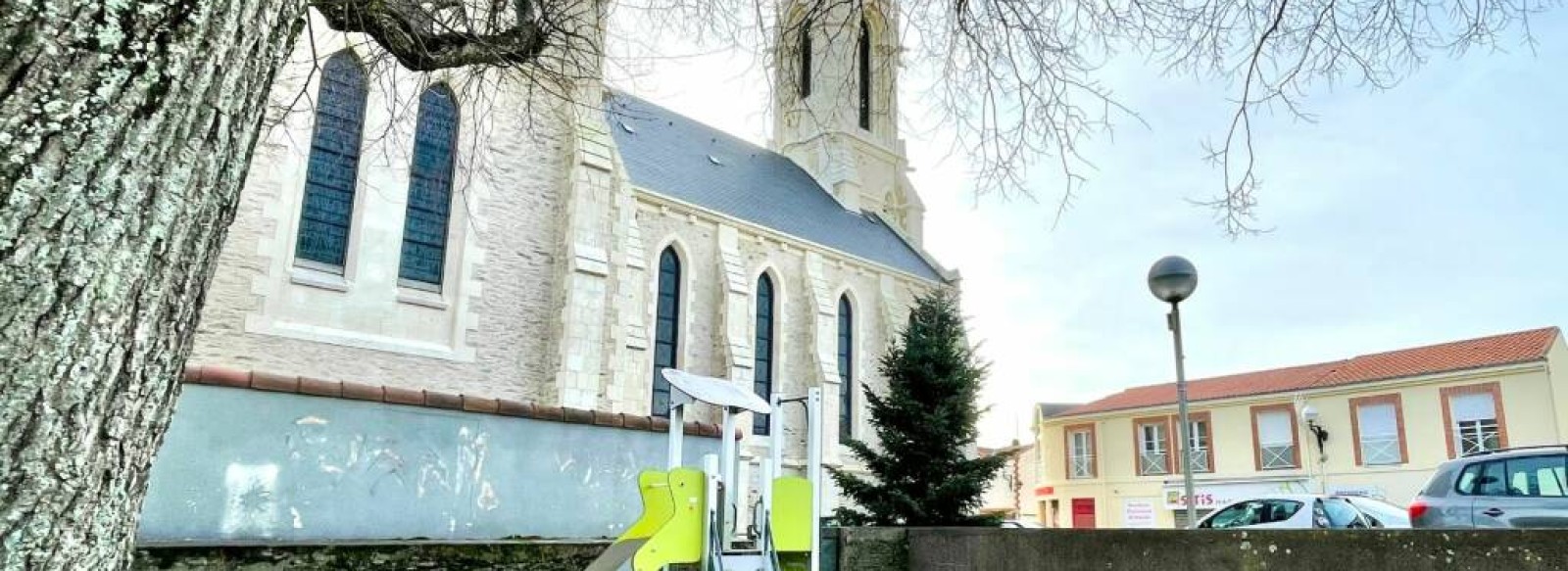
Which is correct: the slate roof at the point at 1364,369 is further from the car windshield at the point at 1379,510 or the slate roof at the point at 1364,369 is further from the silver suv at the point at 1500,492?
the silver suv at the point at 1500,492

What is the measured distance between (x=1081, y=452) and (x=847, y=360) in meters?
13.5

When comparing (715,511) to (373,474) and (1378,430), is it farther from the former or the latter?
(1378,430)

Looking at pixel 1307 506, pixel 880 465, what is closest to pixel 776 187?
pixel 880 465

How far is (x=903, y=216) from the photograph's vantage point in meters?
32.6

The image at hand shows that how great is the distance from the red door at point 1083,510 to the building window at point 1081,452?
0.78 metres

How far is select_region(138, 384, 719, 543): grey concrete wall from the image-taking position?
6.35m

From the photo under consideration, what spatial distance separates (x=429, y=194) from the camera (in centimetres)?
1526

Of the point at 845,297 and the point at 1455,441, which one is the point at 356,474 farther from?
the point at 1455,441

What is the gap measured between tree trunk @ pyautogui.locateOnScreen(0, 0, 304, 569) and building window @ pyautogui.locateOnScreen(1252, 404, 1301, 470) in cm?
3044

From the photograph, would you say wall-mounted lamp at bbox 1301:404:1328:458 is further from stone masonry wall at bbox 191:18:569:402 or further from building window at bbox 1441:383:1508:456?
stone masonry wall at bbox 191:18:569:402

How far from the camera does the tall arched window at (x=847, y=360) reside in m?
23.9

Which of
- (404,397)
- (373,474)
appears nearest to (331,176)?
(404,397)

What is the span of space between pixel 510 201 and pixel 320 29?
393cm

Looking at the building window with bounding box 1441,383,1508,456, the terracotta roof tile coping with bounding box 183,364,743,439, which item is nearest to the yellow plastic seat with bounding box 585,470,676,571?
the terracotta roof tile coping with bounding box 183,364,743,439
